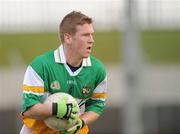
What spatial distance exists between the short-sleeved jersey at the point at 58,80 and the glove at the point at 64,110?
0.81 ft

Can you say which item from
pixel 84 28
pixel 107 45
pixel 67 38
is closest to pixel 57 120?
pixel 67 38

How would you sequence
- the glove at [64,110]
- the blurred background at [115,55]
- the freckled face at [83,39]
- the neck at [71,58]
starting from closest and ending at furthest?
the glove at [64,110]
the freckled face at [83,39]
the neck at [71,58]
the blurred background at [115,55]

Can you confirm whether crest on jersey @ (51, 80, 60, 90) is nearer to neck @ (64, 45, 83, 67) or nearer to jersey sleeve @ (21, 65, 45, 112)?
jersey sleeve @ (21, 65, 45, 112)

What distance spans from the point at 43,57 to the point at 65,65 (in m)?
0.23

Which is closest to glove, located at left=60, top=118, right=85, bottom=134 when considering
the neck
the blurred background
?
the neck

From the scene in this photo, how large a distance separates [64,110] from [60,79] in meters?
0.41

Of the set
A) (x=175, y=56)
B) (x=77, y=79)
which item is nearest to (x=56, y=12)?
(x=175, y=56)

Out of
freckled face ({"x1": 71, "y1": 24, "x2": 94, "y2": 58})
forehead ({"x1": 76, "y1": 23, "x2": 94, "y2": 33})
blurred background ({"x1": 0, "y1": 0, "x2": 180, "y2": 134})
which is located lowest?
blurred background ({"x1": 0, "y1": 0, "x2": 180, "y2": 134})

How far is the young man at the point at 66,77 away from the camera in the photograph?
7.80m

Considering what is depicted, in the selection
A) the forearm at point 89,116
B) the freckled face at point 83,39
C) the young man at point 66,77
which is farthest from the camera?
the forearm at point 89,116

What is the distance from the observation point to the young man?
780cm

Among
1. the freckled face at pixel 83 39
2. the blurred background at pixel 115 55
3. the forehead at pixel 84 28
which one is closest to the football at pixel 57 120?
the freckled face at pixel 83 39

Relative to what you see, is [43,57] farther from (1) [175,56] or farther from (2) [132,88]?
(1) [175,56]

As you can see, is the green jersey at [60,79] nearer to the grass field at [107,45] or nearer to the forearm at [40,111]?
the forearm at [40,111]
